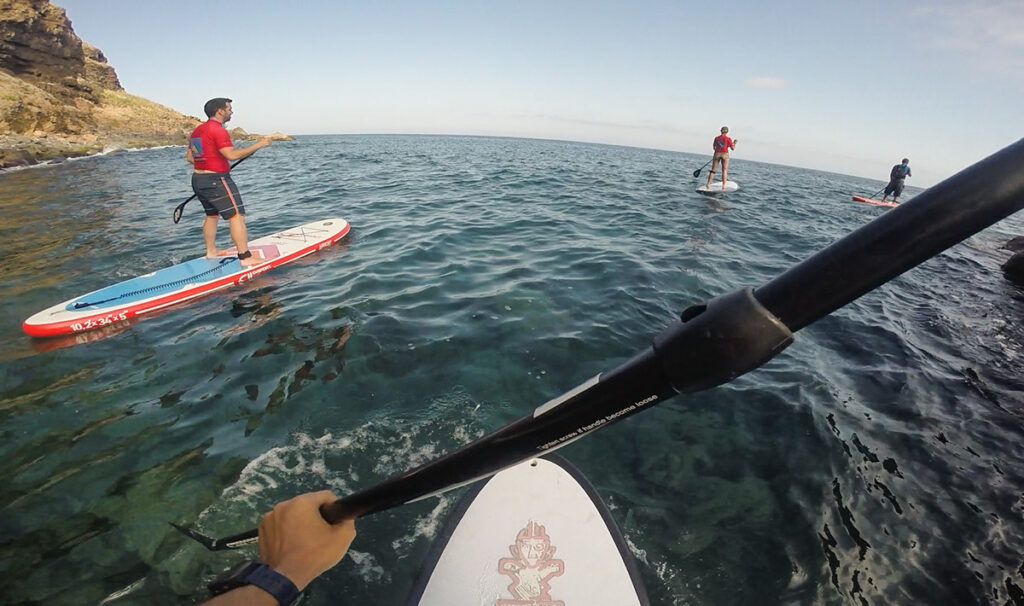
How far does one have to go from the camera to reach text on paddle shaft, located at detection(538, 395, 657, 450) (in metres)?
1.01

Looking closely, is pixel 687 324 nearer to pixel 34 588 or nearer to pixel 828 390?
pixel 34 588

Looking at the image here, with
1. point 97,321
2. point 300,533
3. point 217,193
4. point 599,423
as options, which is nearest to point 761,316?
point 599,423

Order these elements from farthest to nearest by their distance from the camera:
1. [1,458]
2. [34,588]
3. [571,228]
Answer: [571,228] → [1,458] → [34,588]

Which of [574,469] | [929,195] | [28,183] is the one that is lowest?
[574,469]

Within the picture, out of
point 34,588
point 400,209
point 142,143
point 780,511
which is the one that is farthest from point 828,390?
point 142,143

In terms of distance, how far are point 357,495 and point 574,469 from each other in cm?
263

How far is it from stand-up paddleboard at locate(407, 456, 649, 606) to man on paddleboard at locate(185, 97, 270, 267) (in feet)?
23.3

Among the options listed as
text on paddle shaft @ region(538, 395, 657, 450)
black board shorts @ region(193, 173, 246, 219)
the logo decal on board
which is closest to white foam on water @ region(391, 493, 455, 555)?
the logo decal on board

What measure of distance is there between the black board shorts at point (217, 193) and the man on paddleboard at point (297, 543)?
795cm

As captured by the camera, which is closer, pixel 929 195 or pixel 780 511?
pixel 929 195

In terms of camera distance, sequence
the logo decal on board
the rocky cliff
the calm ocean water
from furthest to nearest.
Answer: the rocky cliff < the calm ocean water < the logo decal on board

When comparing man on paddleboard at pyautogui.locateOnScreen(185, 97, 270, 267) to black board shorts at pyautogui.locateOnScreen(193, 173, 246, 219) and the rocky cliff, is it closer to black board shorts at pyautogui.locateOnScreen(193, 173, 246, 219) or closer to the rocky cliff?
black board shorts at pyautogui.locateOnScreen(193, 173, 246, 219)

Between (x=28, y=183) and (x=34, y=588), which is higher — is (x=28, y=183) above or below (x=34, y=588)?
above

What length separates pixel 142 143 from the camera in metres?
46.2
